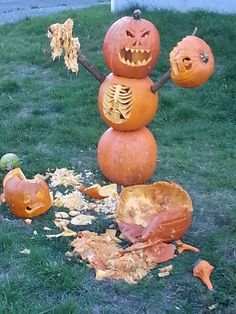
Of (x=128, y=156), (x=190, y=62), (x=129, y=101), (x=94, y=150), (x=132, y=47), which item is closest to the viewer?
(x=190, y=62)

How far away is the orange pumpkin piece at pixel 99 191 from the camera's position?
4699 mm

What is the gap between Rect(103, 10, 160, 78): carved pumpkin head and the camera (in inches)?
179

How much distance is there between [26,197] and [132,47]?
1.23 meters

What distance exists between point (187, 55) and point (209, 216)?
1.08m

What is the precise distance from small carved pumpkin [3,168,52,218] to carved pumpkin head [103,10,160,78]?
0.98 meters

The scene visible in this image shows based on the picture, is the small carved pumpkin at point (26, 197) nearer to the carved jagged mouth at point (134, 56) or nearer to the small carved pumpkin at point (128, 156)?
the small carved pumpkin at point (128, 156)

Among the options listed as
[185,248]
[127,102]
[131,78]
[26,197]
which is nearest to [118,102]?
[127,102]

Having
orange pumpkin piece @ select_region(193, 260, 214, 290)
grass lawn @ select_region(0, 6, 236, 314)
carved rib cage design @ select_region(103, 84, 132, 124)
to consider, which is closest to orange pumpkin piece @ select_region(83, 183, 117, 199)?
grass lawn @ select_region(0, 6, 236, 314)

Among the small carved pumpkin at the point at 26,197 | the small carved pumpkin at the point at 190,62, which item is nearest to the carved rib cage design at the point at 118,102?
the small carved pumpkin at the point at 190,62

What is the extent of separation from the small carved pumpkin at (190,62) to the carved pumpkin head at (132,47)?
0.30 m

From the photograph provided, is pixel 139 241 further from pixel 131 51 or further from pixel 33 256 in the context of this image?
pixel 131 51

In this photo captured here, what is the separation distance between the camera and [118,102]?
4699 millimetres

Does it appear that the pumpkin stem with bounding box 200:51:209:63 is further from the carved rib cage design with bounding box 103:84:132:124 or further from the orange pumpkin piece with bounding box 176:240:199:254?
the orange pumpkin piece with bounding box 176:240:199:254

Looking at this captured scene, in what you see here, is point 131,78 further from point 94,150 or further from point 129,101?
Answer: point 94,150
